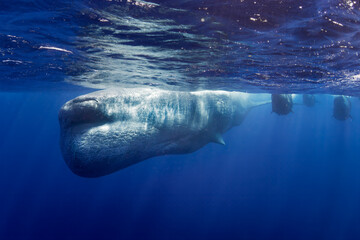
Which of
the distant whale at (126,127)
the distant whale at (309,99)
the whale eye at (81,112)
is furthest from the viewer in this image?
the distant whale at (309,99)

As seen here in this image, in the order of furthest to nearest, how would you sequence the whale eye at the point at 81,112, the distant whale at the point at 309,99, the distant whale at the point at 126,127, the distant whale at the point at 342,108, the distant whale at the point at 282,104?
the distant whale at the point at 309,99, the distant whale at the point at 342,108, the distant whale at the point at 282,104, the whale eye at the point at 81,112, the distant whale at the point at 126,127

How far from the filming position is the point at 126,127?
512 centimetres

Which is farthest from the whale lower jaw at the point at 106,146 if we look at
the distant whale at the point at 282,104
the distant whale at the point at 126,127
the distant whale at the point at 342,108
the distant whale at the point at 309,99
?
the distant whale at the point at 309,99

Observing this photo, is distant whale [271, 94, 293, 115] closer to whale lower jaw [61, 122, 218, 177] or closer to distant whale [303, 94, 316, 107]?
distant whale [303, 94, 316, 107]

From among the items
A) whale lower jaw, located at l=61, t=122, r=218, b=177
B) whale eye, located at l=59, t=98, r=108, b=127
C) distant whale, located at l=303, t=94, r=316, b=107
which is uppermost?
distant whale, located at l=303, t=94, r=316, b=107

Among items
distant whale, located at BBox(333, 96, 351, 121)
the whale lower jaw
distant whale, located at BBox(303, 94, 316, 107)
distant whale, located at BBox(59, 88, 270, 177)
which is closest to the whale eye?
distant whale, located at BBox(59, 88, 270, 177)

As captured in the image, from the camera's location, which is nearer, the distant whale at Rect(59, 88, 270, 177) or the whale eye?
the distant whale at Rect(59, 88, 270, 177)

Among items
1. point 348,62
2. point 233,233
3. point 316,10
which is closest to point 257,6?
point 316,10

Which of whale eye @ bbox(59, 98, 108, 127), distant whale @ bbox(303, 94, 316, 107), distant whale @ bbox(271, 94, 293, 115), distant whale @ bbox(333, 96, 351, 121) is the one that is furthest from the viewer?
distant whale @ bbox(303, 94, 316, 107)

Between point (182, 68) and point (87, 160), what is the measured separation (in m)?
7.70

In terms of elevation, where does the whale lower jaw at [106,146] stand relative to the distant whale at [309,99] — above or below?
below

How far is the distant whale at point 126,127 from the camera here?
170 inches

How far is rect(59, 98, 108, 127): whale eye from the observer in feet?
15.0

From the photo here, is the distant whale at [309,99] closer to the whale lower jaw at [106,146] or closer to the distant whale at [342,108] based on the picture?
the distant whale at [342,108]
